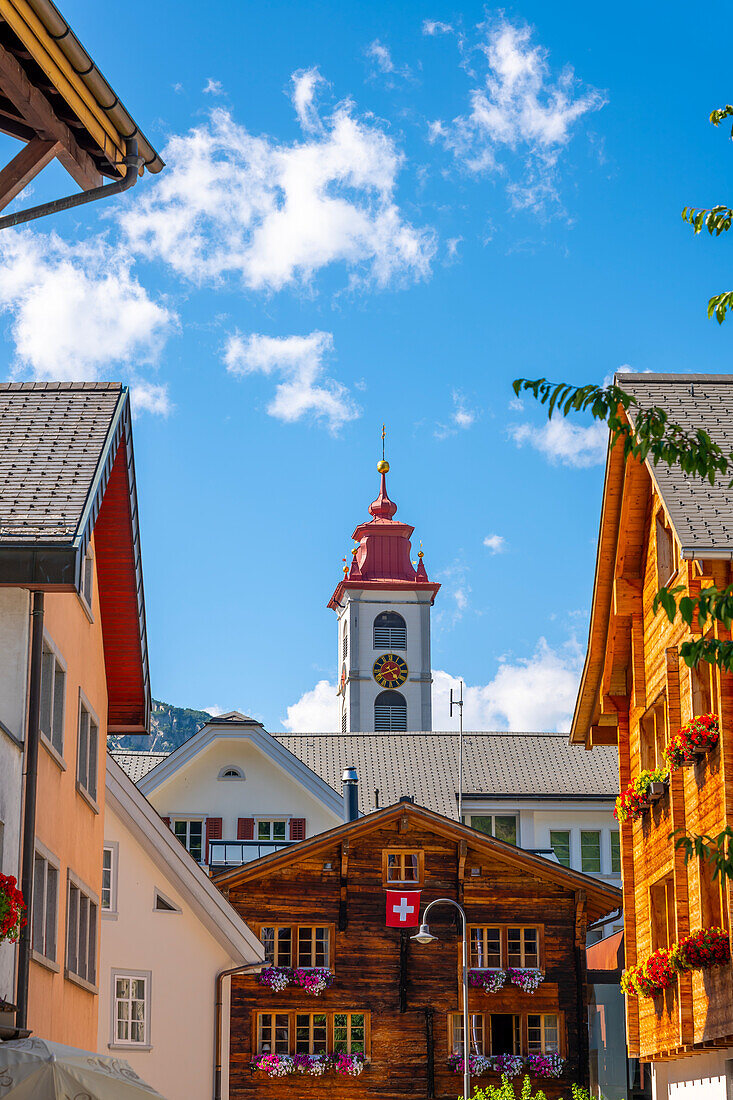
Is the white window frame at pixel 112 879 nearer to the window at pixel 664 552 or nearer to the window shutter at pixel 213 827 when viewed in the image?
the window at pixel 664 552

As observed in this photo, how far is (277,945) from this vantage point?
37.4m

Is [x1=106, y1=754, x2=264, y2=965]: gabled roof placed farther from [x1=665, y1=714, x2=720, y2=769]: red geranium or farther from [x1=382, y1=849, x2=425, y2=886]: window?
[x1=665, y1=714, x2=720, y2=769]: red geranium

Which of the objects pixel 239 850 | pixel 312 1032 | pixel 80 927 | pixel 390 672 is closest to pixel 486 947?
pixel 312 1032

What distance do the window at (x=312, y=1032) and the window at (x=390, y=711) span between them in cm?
5531

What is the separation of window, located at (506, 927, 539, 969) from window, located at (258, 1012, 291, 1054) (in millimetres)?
5595

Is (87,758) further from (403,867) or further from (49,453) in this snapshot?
(403,867)

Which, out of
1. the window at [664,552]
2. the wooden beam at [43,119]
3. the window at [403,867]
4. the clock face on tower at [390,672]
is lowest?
the window at [403,867]

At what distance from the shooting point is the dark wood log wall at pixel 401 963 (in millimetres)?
36406

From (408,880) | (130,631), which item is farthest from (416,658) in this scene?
(130,631)

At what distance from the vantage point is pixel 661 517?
808 inches

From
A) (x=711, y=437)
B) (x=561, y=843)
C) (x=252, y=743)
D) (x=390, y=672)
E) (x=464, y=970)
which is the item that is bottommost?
(x=464, y=970)

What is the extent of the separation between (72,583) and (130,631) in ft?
24.9

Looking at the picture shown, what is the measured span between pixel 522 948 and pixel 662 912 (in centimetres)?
1691

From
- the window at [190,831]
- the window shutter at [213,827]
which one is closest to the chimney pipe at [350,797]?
the window shutter at [213,827]
